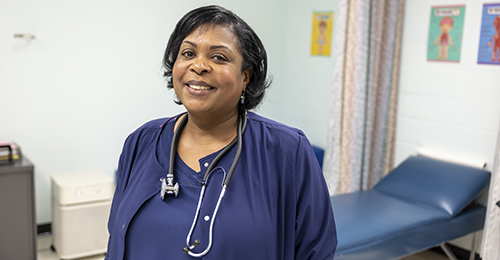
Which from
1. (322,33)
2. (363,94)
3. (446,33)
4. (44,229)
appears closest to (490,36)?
(446,33)

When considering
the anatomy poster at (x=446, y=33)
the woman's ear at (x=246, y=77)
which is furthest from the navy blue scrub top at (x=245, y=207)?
the anatomy poster at (x=446, y=33)


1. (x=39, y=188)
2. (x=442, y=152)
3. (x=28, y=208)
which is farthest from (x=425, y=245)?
(x=39, y=188)

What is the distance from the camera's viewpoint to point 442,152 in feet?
10.9

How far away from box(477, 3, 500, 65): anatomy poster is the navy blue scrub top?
227cm

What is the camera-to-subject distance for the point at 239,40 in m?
1.20

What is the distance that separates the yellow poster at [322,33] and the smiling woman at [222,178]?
2.87 m

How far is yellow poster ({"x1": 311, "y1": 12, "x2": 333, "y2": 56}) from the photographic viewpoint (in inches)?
158

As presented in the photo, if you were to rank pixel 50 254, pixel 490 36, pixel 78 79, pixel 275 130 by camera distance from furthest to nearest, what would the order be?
pixel 78 79, pixel 50 254, pixel 490 36, pixel 275 130

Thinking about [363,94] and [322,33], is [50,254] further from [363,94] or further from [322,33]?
[322,33]

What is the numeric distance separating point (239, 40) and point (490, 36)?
2404mm

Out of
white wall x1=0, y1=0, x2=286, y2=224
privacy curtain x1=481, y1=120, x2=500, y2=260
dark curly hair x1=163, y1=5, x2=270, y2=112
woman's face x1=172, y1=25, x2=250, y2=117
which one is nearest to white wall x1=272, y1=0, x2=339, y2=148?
white wall x1=0, y1=0, x2=286, y2=224

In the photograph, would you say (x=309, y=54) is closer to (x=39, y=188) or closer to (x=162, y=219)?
(x=39, y=188)

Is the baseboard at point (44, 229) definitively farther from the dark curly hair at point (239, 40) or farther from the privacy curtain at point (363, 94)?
the dark curly hair at point (239, 40)

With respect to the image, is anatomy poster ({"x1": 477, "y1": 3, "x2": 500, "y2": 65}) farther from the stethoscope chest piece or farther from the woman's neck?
the stethoscope chest piece
